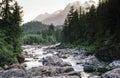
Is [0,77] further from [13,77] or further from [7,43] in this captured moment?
[7,43]

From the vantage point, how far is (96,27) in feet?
243

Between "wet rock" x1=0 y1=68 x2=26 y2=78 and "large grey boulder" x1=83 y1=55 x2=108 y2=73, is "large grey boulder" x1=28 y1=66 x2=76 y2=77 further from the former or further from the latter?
"large grey boulder" x1=83 y1=55 x2=108 y2=73

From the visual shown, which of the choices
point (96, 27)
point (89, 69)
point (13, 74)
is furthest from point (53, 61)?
point (96, 27)

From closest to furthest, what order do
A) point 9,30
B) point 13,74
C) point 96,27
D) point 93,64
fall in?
point 13,74
point 93,64
point 9,30
point 96,27

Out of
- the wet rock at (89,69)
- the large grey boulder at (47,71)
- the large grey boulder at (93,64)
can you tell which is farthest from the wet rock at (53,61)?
the large grey boulder at (47,71)

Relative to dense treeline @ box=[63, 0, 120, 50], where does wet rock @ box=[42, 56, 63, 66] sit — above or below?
below

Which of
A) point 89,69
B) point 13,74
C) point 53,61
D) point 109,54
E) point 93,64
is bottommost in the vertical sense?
point 93,64

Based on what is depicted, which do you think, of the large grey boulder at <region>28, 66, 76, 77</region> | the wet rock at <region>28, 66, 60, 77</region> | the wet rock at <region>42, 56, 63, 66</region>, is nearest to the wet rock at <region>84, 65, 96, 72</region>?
the wet rock at <region>42, 56, 63, 66</region>

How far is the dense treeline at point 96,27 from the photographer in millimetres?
51125

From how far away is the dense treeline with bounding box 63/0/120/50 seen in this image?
168ft

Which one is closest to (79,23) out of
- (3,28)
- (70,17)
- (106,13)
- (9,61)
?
(70,17)

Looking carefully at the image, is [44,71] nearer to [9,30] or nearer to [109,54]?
[109,54]

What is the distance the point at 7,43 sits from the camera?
153ft

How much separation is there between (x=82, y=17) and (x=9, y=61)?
185 feet
